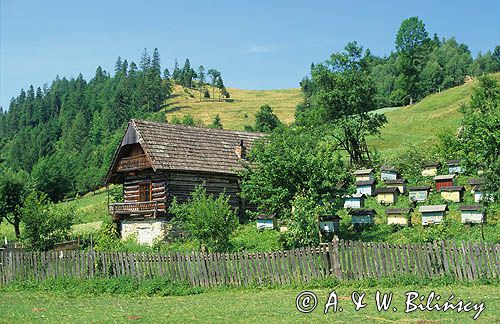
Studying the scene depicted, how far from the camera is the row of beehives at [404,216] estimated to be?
23578mm

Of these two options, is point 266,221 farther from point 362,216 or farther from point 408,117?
point 408,117

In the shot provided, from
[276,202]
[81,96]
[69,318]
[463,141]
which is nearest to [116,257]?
[69,318]

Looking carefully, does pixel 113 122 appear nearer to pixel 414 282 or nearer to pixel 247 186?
pixel 247 186

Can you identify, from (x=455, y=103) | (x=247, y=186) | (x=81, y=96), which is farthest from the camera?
(x=81, y=96)

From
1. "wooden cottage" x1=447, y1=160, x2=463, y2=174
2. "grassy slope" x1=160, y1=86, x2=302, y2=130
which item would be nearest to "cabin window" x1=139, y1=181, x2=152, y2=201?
"wooden cottage" x1=447, y1=160, x2=463, y2=174

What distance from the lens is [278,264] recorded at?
60.5 feet

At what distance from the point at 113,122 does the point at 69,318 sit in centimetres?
14654

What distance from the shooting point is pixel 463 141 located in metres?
36.5

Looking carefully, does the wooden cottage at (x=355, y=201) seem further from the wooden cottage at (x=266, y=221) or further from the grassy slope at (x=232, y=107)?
the grassy slope at (x=232, y=107)

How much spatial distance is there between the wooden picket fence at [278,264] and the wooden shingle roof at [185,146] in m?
10.2

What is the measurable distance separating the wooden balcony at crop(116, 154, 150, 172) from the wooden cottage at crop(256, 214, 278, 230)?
804cm

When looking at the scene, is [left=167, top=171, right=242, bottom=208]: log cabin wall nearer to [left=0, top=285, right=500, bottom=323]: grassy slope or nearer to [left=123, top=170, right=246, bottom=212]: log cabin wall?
[left=123, top=170, right=246, bottom=212]: log cabin wall

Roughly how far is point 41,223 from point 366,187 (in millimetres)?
17626

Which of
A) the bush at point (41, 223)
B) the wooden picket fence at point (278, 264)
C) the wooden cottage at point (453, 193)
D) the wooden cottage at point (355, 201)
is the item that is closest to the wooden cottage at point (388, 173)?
the wooden cottage at point (355, 201)
